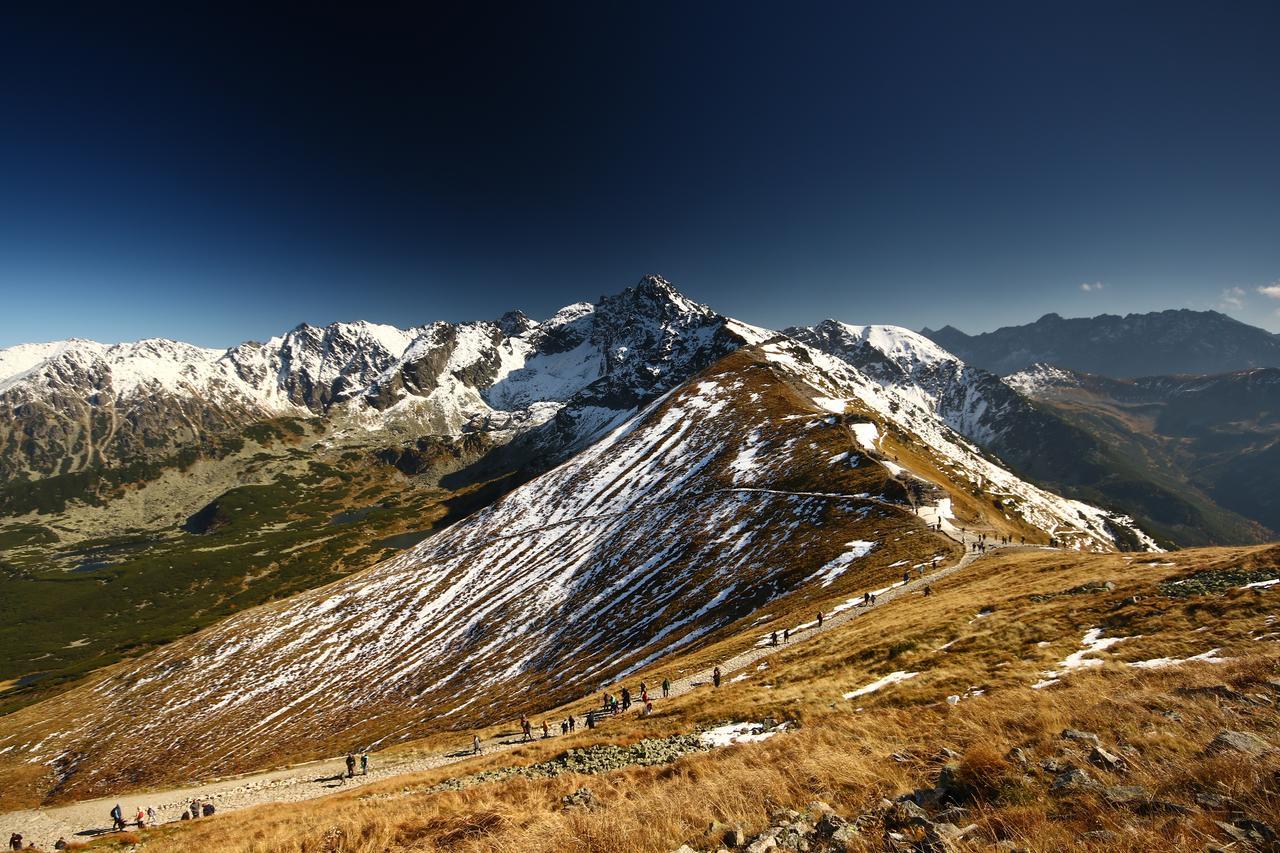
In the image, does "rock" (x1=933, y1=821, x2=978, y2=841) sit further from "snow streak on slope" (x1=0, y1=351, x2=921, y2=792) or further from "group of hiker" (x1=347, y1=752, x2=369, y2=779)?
"snow streak on slope" (x1=0, y1=351, x2=921, y2=792)

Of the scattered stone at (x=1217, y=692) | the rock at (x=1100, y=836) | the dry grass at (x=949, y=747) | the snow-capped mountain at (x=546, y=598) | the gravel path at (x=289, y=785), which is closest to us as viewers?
the rock at (x=1100, y=836)

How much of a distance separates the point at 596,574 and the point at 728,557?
95.3 ft

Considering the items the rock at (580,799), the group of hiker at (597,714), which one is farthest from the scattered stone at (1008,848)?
the group of hiker at (597,714)

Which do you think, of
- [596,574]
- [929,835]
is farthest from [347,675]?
[929,835]

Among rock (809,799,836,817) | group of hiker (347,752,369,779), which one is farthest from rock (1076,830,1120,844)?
group of hiker (347,752,369,779)

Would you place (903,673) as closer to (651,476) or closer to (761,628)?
(761,628)

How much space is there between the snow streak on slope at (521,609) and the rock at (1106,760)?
46.4m

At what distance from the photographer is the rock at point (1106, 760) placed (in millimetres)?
8164

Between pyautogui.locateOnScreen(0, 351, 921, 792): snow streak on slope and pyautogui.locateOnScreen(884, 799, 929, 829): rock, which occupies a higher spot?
pyautogui.locateOnScreen(884, 799, 929, 829): rock

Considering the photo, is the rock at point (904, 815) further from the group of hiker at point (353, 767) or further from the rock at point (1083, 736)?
the group of hiker at point (353, 767)

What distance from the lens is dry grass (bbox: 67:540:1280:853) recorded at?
→ 719cm

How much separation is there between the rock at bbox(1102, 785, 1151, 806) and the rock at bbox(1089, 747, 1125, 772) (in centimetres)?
115

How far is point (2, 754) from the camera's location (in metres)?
98.4

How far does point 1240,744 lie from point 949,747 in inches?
187
